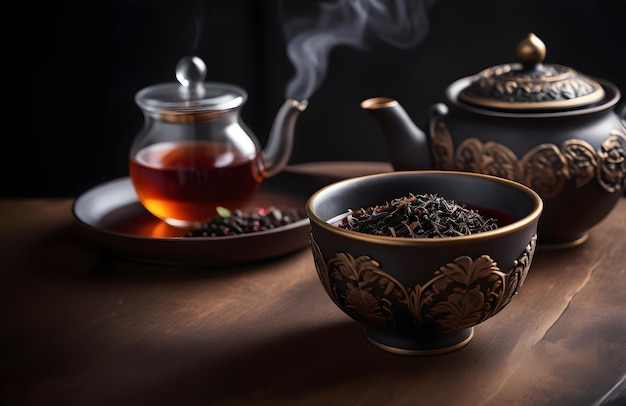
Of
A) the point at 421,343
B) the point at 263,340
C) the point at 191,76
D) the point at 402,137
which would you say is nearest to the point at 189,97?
the point at 191,76

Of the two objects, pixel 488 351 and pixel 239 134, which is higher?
pixel 239 134

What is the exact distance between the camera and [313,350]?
983mm

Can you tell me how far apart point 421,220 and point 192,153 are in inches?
20.2

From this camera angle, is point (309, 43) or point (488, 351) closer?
point (488, 351)

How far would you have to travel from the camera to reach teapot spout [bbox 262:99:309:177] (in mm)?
1439

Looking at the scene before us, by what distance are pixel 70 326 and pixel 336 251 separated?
14.4 inches

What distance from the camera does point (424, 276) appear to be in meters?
0.88

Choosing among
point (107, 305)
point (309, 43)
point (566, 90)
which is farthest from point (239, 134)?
point (566, 90)

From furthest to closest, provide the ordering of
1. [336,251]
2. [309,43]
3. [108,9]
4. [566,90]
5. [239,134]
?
[108,9], [309,43], [239,134], [566,90], [336,251]

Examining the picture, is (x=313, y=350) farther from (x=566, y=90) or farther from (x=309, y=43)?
(x=309, y=43)

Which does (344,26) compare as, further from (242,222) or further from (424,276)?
(424,276)

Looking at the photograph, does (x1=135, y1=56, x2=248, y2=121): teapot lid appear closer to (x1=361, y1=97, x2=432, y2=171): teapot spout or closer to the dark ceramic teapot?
(x1=361, y1=97, x2=432, y2=171): teapot spout

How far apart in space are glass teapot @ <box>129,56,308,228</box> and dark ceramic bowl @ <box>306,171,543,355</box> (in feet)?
1.21

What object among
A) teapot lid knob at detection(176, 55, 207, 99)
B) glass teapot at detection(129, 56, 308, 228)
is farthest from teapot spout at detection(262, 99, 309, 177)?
teapot lid knob at detection(176, 55, 207, 99)
